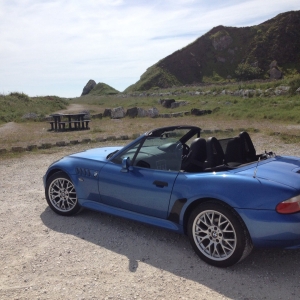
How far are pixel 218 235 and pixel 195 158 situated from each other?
0.96 meters

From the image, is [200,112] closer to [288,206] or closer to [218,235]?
[218,235]

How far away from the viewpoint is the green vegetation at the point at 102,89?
272ft

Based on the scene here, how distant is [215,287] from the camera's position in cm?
353

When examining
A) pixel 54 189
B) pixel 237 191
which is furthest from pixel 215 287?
pixel 54 189

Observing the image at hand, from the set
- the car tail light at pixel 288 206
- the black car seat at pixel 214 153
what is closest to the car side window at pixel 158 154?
the black car seat at pixel 214 153

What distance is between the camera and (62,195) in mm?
5566

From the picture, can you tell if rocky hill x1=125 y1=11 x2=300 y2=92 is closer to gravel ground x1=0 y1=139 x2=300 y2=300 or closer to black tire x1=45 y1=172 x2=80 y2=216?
black tire x1=45 y1=172 x2=80 y2=216

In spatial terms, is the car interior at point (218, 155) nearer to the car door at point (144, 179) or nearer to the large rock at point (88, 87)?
the car door at point (144, 179)

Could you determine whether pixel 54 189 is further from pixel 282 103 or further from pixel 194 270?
pixel 282 103

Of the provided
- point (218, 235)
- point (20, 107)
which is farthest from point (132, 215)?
point (20, 107)

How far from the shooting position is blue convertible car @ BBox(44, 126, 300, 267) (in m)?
3.58

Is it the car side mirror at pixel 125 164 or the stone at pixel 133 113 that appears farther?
the stone at pixel 133 113

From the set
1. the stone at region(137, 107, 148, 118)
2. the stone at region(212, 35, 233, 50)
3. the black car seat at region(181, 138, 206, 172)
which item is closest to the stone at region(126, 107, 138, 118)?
the stone at region(137, 107, 148, 118)

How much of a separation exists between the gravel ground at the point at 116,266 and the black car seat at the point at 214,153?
1.02 metres
